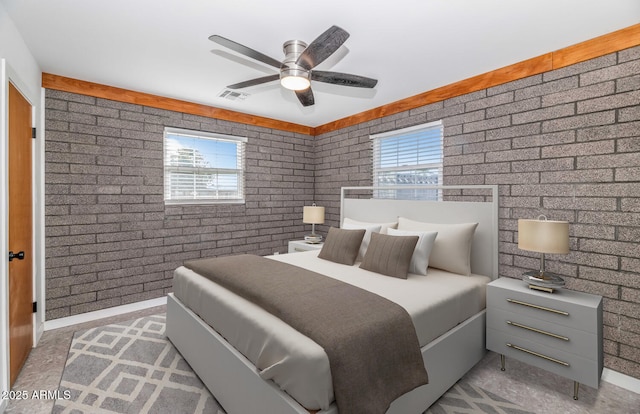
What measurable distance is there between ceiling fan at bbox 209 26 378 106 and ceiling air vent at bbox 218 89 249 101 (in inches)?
44.3

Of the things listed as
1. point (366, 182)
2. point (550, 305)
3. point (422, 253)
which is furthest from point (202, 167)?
point (550, 305)

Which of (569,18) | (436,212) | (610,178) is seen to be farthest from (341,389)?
(569,18)

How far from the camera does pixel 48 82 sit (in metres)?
2.97

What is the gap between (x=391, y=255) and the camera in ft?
8.38

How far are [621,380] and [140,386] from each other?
340 cm

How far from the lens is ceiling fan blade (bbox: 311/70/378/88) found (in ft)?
7.42

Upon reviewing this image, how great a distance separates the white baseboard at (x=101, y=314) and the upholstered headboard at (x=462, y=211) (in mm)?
2790

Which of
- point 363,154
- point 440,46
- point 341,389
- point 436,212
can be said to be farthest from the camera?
point 363,154

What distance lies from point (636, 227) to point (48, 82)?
517cm

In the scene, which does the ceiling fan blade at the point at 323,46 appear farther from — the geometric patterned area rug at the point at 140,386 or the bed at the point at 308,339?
the geometric patterned area rug at the point at 140,386

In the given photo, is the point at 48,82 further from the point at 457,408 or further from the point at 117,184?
the point at 457,408

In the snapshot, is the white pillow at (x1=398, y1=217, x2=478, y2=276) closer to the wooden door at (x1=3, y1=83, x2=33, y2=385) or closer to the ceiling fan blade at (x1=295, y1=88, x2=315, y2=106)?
the ceiling fan blade at (x1=295, y1=88, x2=315, y2=106)

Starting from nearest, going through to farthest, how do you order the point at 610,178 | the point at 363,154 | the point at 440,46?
the point at 610,178 < the point at 440,46 < the point at 363,154

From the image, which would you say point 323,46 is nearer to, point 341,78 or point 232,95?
point 341,78
